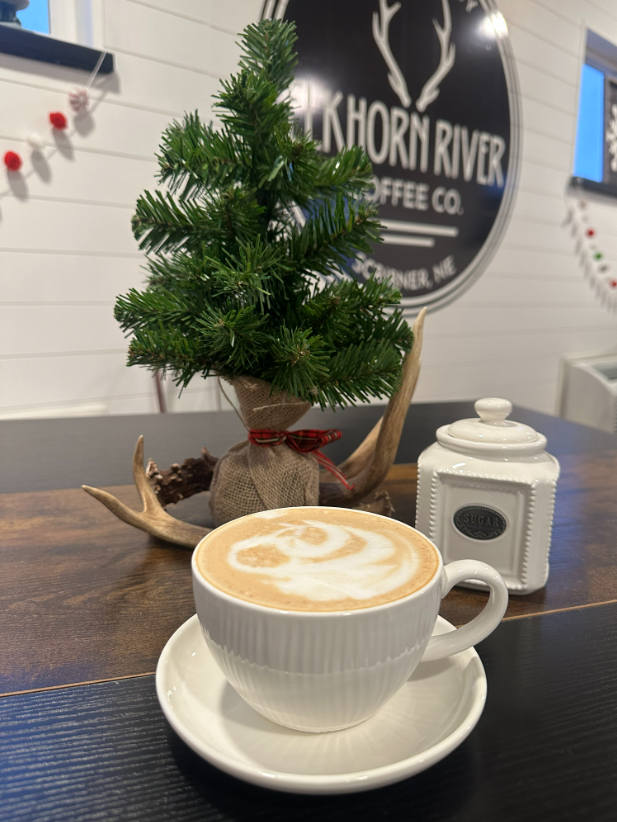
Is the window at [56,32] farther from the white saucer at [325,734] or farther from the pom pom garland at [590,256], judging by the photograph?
the pom pom garland at [590,256]

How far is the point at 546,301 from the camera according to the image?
125 inches

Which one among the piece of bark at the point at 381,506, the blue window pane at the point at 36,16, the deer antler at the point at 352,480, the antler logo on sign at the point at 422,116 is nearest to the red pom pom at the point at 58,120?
the blue window pane at the point at 36,16

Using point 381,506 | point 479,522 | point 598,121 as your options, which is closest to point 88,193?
point 381,506

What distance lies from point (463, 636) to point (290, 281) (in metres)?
0.34

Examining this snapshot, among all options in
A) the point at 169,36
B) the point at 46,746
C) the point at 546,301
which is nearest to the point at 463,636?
the point at 46,746

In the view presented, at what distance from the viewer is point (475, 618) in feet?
1.20

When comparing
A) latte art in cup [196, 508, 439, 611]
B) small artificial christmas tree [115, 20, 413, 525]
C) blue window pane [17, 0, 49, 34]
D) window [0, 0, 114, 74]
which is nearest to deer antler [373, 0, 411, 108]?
window [0, 0, 114, 74]

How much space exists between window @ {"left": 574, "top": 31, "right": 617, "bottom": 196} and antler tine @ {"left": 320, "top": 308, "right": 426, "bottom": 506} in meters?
3.09

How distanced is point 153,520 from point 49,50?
4.94ft

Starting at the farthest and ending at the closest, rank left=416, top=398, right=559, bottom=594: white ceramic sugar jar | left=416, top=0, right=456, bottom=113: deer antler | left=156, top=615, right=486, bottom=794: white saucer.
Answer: left=416, top=0, right=456, bottom=113: deer antler < left=416, top=398, right=559, bottom=594: white ceramic sugar jar < left=156, top=615, right=486, bottom=794: white saucer

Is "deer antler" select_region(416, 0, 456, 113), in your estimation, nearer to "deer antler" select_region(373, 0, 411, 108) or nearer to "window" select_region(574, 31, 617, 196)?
"deer antler" select_region(373, 0, 411, 108)

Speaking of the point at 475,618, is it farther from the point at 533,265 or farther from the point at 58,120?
the point at 533,265

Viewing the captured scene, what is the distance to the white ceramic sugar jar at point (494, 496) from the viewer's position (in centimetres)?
49

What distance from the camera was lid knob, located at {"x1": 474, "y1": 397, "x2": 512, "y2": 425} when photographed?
51 cm
